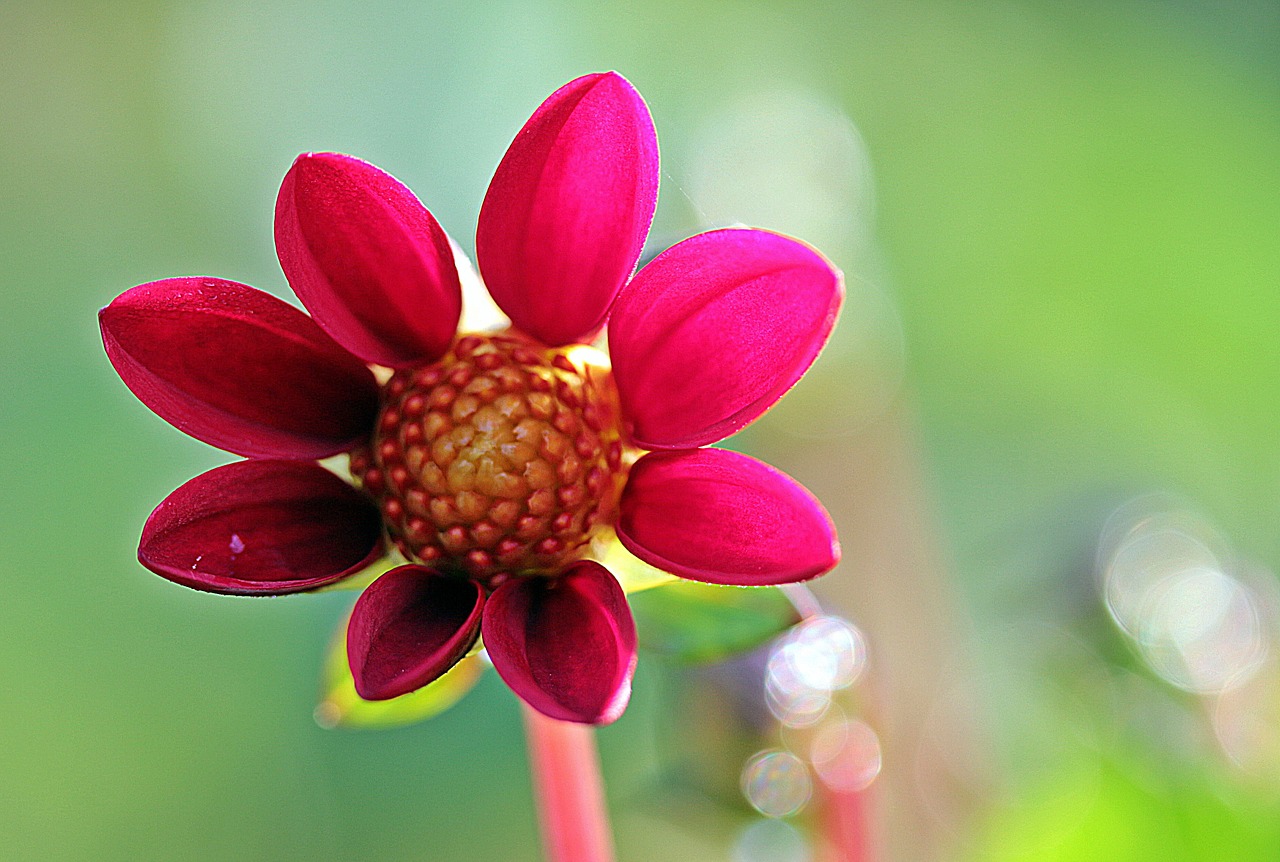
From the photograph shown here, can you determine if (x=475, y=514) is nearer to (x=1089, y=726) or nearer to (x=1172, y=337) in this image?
(x=1089, y=726)

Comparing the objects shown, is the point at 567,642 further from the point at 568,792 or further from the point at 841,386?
the point at 841,386

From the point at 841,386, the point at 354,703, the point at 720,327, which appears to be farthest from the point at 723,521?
the point at 841,386

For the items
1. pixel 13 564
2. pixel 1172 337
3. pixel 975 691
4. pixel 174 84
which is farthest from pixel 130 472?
pixel 1172 337

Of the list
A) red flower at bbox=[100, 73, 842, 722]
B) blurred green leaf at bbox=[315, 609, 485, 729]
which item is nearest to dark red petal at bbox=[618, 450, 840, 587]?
red flower at bbox=[100, 73, 842, 722]

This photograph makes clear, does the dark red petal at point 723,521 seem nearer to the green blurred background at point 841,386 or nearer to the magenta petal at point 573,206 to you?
the magenta petal at point 573,206

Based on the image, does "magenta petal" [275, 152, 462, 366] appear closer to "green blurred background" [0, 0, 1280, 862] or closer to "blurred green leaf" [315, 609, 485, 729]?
"blurred green leaf" [315, 609, 485, 729]

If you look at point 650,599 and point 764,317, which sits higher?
point 764,317

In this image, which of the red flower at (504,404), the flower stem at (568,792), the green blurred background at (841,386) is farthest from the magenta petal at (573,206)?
the green blurred background at (841,386)
